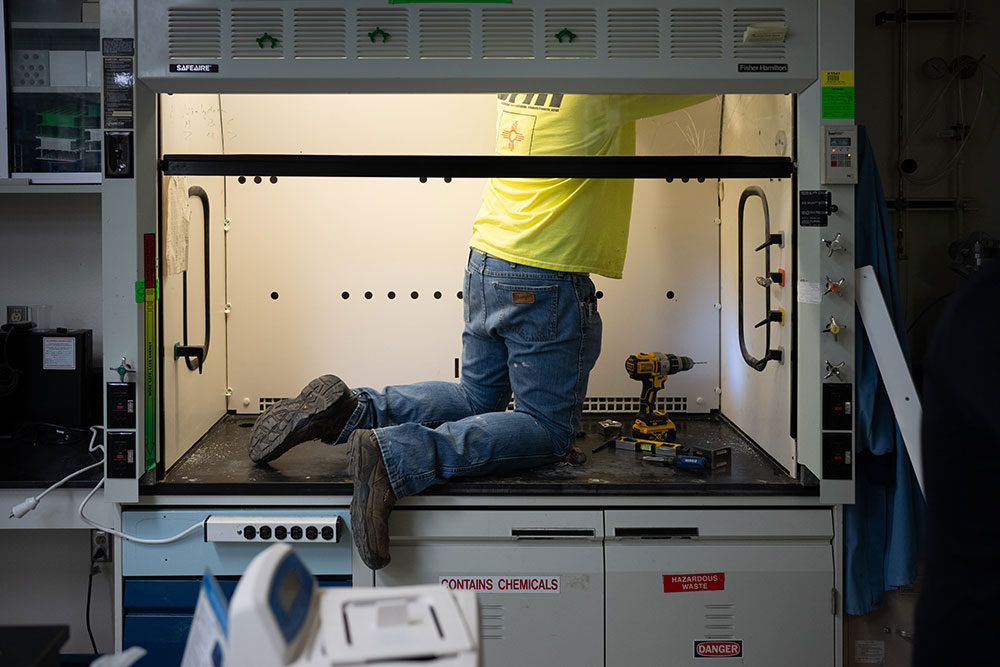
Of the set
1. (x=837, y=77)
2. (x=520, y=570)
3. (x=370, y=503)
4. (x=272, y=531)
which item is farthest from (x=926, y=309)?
(x=272, y=531)

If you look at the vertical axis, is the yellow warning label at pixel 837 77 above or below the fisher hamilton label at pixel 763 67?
below

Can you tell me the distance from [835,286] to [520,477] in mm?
932

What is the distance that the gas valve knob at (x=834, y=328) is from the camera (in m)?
2.17

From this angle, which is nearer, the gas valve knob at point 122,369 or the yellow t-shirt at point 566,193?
the gas valve knob at point 122,369

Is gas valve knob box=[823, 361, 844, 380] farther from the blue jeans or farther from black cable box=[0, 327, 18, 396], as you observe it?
black cable box=[0, 327, 18, 396]

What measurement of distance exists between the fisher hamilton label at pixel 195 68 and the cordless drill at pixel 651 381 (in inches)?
57.0

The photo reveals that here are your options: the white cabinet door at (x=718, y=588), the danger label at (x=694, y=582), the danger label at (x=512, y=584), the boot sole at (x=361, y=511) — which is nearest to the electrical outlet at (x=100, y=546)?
the boot sole at (x=361, y=511)

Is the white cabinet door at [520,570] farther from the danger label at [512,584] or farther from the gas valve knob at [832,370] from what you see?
the gas valve knob at [832,370]

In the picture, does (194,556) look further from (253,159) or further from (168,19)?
(168,19)

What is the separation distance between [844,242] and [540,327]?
2.66 feet

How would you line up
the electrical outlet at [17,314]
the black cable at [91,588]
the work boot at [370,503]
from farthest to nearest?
the electrical outlet at [17,314]
the black cable at [91,588]
the work boot at [370,503]

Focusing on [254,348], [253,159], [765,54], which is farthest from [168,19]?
[765,54]

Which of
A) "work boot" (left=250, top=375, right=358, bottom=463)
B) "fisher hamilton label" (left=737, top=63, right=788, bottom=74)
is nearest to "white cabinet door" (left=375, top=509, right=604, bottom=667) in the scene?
"work boot" (left=250, top=375, right=358, bottom=463)

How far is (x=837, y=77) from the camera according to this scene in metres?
2.17
